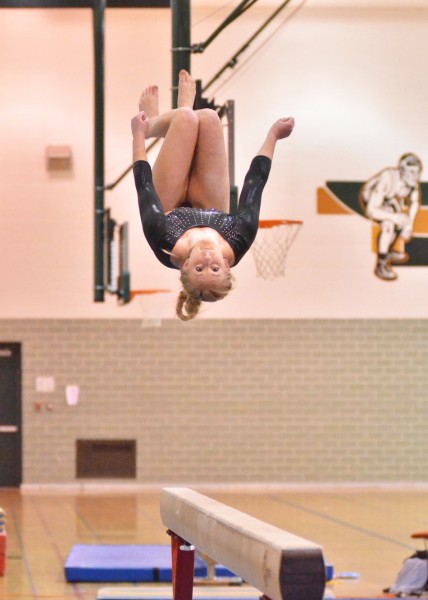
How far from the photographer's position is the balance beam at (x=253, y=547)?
3902 mm

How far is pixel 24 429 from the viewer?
→ 1645 centimetres

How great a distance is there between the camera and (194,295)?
569 centimetres

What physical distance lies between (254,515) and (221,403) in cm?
330

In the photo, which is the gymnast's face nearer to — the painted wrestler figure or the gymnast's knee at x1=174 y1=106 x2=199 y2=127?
the gymnast's knee at x1=174 y1=106 x2=199 y2=127

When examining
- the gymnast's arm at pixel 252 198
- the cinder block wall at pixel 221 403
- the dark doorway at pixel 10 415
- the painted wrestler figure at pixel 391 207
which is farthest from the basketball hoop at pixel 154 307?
the gymnast's arm at pixel 252 198

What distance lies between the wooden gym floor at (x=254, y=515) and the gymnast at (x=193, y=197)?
3.86 metres

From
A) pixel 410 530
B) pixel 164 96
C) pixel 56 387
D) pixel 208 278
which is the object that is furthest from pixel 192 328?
pixel 208 278

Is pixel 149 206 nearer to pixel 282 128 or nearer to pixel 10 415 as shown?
pixel 282 128

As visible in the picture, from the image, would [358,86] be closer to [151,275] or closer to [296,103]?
[296,103]

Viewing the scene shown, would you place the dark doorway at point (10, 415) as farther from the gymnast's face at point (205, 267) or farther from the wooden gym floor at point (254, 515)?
the gymnast's face at point (205, 267)

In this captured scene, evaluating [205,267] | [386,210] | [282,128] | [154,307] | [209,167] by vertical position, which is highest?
[386,210]

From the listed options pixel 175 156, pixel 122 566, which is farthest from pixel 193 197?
pixel 122 566

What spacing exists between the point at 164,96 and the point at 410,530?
7.92m

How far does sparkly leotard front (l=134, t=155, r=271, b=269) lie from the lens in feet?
18.6
